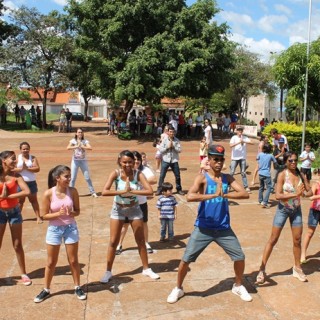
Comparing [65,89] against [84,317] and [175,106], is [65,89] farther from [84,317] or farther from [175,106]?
[175,106]

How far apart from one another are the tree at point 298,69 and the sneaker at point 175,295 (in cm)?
1289

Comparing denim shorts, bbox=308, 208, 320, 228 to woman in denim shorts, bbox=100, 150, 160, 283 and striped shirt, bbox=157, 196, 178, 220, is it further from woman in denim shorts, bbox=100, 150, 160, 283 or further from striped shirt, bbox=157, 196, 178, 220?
woman in denim shorts, bbox=100, 150, 160, 283

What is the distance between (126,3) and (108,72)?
12.8ft

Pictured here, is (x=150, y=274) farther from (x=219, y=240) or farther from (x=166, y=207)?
(x=166, y=207)

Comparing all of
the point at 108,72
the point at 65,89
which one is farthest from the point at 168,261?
the point at 65,89

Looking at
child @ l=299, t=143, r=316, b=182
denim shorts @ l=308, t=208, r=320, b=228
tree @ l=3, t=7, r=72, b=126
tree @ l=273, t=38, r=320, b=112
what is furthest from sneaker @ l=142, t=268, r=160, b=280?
tree @ l=3, t=7, r=72, b=126

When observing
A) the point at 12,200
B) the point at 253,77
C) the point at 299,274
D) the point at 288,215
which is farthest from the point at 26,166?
the point at 253,77

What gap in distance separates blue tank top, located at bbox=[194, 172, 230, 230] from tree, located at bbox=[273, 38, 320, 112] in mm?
12516

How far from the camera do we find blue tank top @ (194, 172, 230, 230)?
4.64 m

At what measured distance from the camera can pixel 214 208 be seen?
4.65 meters

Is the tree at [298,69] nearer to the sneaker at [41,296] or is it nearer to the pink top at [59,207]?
the pink top at [59,207]

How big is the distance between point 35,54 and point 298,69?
60.3 ft

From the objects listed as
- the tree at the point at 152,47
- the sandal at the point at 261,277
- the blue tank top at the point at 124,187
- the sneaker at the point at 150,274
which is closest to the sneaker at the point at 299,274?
the sandal at the point at 261,277

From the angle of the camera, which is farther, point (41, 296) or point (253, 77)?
point (253, 77)
